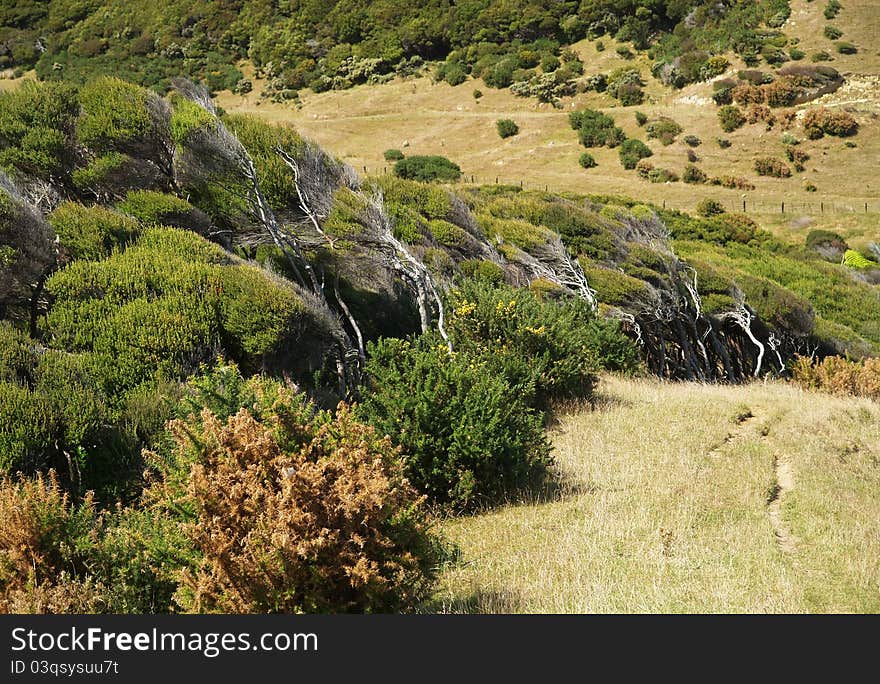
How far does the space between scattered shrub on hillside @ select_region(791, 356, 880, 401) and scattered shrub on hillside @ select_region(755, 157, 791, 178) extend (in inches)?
1437

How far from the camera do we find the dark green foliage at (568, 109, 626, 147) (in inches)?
2263

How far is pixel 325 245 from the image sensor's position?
1364 cm

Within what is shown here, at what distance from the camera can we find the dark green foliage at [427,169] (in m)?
51.8

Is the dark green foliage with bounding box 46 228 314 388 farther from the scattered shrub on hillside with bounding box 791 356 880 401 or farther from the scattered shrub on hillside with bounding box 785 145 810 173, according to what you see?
the scattered shrub on hillside with bounding box 785 145 810 173

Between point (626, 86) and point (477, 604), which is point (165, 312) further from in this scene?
point (626, 86)

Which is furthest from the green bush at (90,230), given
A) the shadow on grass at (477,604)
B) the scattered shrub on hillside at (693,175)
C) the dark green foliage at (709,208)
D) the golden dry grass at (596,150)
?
the scattered shrub on hillside at (693,175)

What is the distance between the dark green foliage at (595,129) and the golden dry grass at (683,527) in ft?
166

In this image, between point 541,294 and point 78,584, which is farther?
point 541,294

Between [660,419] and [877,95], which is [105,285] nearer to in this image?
[660,419]

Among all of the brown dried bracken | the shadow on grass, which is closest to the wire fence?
the shadow on grass

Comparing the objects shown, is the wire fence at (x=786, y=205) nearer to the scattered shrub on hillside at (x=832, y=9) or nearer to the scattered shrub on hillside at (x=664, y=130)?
the scattered shrub on hillside at (x=664, y=130)

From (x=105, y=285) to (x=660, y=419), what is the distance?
7.85 m

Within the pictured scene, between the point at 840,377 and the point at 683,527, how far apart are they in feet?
46.6

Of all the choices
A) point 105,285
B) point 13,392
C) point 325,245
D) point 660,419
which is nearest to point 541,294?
point 325,245
